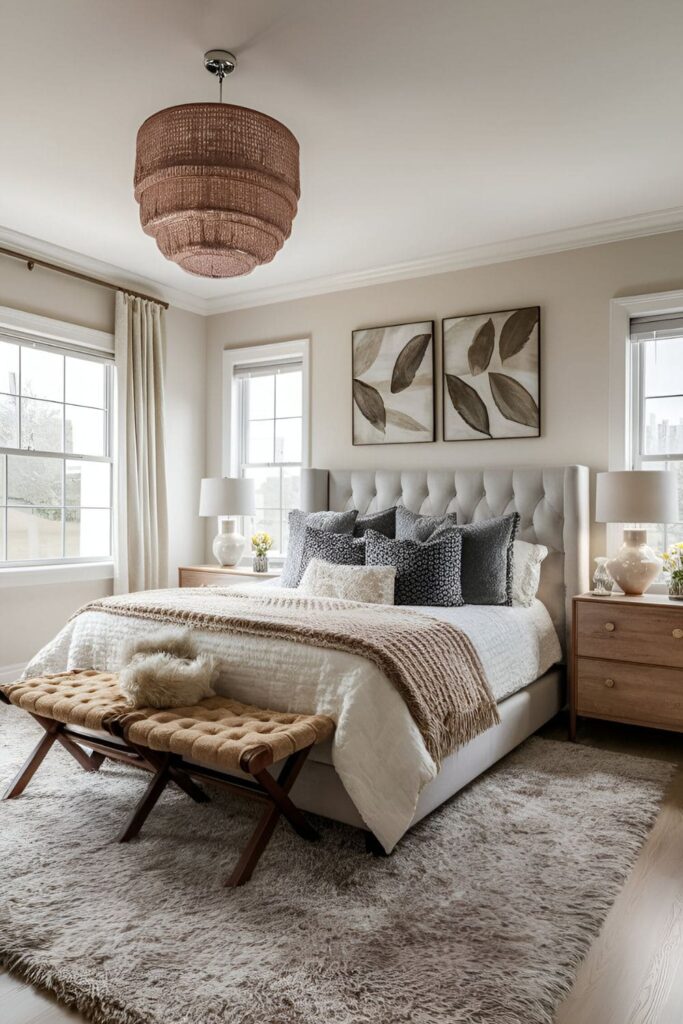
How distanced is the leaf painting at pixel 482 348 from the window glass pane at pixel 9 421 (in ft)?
9.20

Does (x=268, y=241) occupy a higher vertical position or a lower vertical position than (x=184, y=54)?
lower

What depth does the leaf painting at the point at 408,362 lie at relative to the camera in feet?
15.2

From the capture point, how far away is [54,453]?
4.63 m

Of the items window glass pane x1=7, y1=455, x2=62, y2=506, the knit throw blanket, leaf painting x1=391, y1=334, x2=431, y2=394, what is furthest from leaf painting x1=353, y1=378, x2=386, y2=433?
window glass pane x1=7, y1=455, x2=62, y2=506

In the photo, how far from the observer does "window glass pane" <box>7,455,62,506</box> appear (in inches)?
174

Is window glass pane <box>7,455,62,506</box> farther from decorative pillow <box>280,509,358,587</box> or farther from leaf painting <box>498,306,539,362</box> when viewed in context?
leaf painting <box>498,306,539,362</box>

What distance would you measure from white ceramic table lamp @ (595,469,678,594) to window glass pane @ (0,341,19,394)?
11.3 feet

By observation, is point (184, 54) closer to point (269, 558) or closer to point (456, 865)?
point (456, 865)

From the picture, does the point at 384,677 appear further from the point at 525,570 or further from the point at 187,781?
the point at 525,570

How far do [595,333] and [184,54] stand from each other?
2.59 meters

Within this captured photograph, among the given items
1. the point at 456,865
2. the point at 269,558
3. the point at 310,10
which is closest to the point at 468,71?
the point at 310,10

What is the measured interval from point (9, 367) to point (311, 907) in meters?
3.65

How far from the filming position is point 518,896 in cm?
207

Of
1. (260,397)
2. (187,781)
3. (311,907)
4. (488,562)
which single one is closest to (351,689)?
(311,907)
